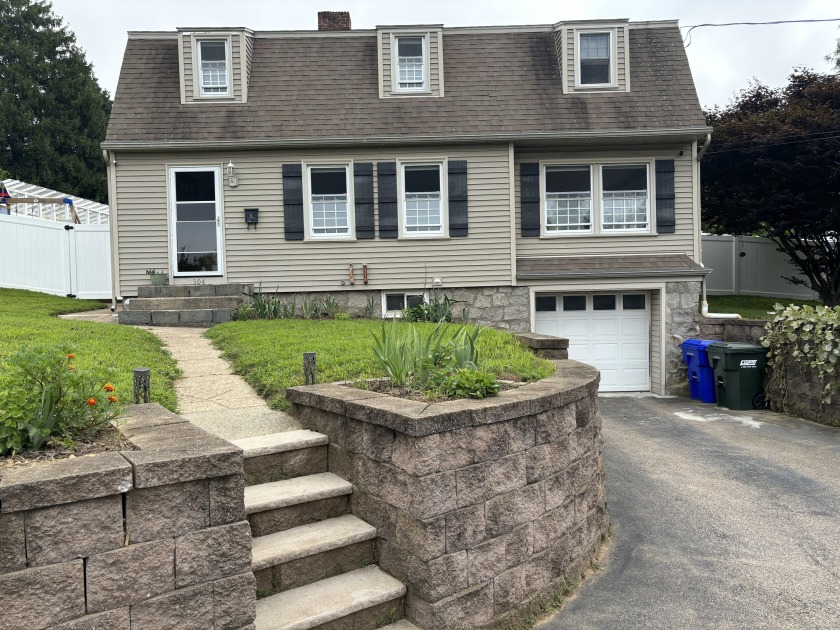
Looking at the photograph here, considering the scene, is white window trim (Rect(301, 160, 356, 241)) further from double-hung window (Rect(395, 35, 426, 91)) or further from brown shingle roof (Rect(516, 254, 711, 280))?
brown shingle roof (Rect(516, 254, 711, 280))

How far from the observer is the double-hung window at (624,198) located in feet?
49.9

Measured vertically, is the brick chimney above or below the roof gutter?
above

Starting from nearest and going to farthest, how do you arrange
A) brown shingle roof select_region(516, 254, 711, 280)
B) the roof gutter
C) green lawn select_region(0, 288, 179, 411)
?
1. green lawn select_region(0, 288, 179, 411)
2. the roof gutter
3. brown shingle roof select_region(516, 254, 711, 280)

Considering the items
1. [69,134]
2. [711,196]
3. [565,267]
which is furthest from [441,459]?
[69,134]

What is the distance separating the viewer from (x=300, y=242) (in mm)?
14258

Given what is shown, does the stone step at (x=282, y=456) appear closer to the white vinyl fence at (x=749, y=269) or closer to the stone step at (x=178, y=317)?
the stone step at (x=178, y=317)

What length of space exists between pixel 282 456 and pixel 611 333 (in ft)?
39.1

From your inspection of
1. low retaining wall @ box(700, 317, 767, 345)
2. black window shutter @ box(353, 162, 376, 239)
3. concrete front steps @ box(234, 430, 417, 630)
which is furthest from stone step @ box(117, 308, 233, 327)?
low retaining wall @ box(700, 317, 767, 345)

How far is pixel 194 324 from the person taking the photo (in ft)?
40.4

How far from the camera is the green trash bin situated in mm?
12469

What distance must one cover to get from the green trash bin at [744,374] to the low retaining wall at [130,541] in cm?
1110

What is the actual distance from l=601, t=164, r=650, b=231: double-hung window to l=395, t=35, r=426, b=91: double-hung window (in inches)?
164

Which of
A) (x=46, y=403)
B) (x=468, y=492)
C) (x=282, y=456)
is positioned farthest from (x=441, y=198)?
(x=46, y=403)

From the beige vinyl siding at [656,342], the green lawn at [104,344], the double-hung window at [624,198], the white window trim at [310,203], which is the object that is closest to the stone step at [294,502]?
the green lawn at [104,344]
